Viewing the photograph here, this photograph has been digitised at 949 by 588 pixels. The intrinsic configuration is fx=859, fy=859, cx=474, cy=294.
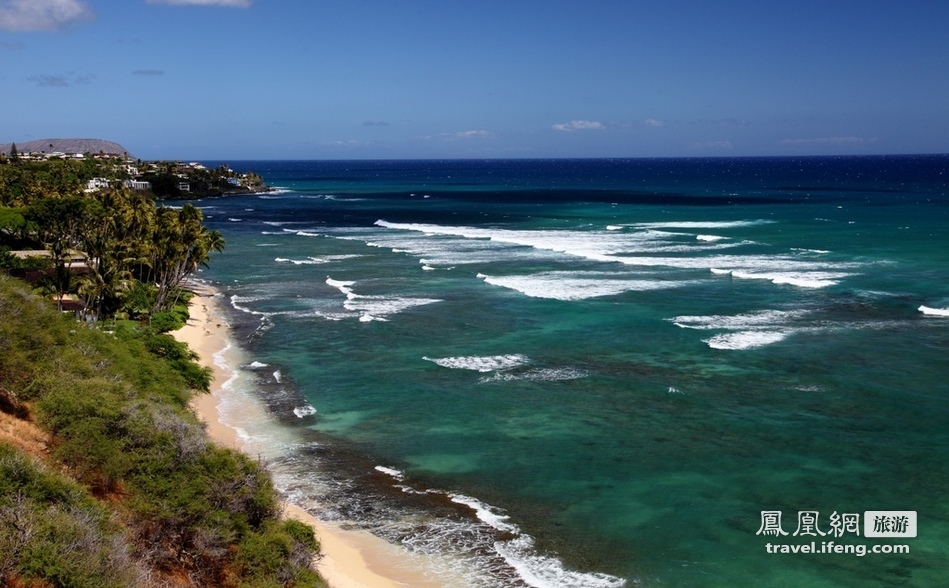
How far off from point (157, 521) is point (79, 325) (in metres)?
15.9

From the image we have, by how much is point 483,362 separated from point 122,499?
2158cm

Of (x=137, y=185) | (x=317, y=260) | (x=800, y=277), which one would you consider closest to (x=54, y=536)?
(x=800, y=277)

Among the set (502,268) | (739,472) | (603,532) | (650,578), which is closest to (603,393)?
(739,472)

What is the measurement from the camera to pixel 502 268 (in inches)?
2554

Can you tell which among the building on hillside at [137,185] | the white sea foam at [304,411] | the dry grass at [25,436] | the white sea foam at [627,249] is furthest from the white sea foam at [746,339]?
the building on hillside at [137,185]

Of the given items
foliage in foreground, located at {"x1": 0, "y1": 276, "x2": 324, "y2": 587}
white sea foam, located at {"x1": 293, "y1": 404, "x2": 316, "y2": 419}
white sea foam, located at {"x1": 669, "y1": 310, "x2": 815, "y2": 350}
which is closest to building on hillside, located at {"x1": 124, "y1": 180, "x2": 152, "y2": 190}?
white sea foam, located at {"x1": 669, "y1": 310, "x2": 815, "y2": 350}

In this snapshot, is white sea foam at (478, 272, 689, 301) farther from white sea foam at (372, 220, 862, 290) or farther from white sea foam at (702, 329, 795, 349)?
white sea foam at (702, 329, 795, 349)

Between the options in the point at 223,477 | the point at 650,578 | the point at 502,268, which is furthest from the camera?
the point at 502,268

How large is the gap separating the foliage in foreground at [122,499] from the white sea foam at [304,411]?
893cm

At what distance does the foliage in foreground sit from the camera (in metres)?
13.3

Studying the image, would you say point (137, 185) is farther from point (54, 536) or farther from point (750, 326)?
point (54, 536)

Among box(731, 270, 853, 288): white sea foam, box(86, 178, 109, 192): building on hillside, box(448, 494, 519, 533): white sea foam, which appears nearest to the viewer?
box(448, 494, 519, 533): white sea foam

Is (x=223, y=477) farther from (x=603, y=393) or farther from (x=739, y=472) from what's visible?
(x=603, y=393)

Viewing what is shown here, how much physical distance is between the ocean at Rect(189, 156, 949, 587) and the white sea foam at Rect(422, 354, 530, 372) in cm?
16
